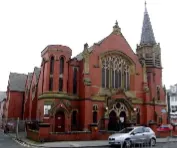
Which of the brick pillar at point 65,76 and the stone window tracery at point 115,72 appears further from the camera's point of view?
the stone window tracery at point 115,72

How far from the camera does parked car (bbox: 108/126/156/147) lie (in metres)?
21.9

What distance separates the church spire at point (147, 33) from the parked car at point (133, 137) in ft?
75.0

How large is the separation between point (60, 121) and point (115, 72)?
10.8 m

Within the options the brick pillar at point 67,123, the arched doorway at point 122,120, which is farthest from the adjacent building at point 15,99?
the arched doorway at point 122,120

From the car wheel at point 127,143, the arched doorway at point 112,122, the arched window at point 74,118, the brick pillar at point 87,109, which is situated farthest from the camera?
the arched doorway at point 112,122

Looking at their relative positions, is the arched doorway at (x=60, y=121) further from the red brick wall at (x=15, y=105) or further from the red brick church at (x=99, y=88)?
the red brick wall at (x=15, y=105)

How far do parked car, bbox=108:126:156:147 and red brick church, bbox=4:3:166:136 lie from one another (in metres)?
9.74

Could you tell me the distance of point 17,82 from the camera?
55.8 meters

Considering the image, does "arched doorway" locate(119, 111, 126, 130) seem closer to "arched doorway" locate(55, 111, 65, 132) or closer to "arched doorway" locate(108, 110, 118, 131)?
"arched doorway" locate(108, 110, 118, 131)

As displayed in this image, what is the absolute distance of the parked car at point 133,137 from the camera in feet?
71.8

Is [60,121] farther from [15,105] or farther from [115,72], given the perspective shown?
[15,105]

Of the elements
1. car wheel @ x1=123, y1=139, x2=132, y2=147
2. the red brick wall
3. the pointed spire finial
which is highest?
the pointed spire finial

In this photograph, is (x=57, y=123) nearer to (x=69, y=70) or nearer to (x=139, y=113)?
(x=69, y=70)

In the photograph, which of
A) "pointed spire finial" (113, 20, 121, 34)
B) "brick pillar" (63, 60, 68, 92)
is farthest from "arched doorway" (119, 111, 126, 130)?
"pointed spire finial" (113, 20, 121, 34)
